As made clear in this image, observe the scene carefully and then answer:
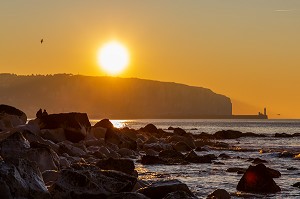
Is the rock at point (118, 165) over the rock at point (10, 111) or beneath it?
beneath

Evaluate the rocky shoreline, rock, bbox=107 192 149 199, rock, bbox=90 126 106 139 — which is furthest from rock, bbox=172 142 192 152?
rock, bbox=107 192 149 199

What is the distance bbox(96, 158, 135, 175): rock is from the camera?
17938 mm

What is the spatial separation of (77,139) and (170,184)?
69.9ft

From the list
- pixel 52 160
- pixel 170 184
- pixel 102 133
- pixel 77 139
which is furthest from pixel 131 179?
pixel 102 133

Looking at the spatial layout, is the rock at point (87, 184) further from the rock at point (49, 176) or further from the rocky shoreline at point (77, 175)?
the rock at point (49, 176)

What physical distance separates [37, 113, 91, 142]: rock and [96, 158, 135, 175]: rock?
16303 mm

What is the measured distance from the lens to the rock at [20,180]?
1138 centimetres

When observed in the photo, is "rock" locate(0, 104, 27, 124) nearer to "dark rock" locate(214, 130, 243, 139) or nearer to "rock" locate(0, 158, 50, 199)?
"rock" locate(0, 158, 50, 199)

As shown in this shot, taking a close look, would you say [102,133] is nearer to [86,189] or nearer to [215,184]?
[215,184]

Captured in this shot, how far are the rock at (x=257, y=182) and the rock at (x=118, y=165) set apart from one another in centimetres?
475

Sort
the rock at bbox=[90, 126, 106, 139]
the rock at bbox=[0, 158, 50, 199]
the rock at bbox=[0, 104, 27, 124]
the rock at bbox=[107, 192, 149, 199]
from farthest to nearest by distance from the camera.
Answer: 1. the rock at bbox=[90, 126, 106, 139]
2. the rock at bbox=[0, 104, 27, 124]
3. the rock at bbox=[107, 192, 149, 199]
4. the rock at bbox=[0, 158, 50, 199]

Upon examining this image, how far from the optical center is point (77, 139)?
35344 mm

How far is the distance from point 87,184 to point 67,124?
22000mm

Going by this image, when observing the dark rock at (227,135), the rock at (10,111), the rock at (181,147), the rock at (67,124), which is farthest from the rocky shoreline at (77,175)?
the dark rock at (227,135)
